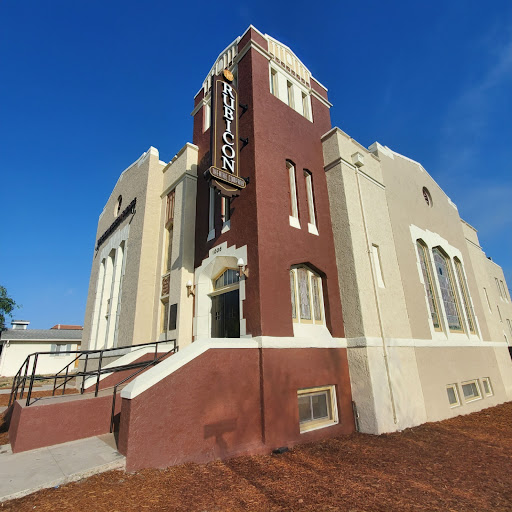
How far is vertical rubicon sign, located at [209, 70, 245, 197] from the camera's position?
8.62 metres

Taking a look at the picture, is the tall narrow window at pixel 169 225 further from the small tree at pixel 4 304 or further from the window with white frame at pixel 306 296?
the small tree at pixel 4 304

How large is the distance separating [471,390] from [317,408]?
8.49 metres

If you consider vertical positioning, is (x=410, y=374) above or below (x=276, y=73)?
below

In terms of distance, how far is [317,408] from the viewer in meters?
8.20

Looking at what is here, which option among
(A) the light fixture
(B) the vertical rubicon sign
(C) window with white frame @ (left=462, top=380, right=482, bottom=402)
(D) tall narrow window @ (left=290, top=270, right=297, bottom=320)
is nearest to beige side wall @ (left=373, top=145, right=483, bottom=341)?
(C) window with white frame @ (left=462, top=380, right=482, bottom=402)

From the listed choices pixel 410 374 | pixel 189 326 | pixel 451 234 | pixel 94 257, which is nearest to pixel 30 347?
pixel 94 257

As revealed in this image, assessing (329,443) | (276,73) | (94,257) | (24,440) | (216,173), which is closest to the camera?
(24,440)

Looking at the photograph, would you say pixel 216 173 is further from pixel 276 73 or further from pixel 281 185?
pixel 276 73

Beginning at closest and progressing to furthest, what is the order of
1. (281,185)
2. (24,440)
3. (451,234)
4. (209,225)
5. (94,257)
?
(24,440) → (281,185) → (209,225) → (451,234) → (94,257)

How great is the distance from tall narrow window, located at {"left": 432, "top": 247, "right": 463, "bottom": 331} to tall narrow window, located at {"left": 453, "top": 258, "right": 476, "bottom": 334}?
2.58 feet

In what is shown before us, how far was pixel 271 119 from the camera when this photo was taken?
10.1m

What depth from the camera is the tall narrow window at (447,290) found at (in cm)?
1339

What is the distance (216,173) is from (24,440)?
709 cm

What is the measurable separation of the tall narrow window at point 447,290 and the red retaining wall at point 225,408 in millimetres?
7722
